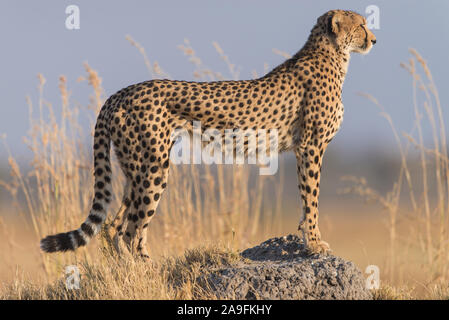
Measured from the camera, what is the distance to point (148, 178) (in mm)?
3592

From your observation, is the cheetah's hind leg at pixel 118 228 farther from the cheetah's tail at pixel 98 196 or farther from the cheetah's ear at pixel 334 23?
the cheetah's ear at pixel 334 23

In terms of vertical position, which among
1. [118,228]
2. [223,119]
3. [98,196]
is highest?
[223,119]

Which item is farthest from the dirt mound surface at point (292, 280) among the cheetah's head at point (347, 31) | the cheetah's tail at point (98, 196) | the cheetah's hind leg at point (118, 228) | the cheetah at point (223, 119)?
the cheetah's head at point (347, 31)

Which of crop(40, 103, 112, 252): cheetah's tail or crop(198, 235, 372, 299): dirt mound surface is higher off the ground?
crop(40, 103, 112, 252): cheetah's tail

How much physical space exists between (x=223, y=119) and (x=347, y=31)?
1.16m

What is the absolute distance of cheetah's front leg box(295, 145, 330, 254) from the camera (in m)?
3.67

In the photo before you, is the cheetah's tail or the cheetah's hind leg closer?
the cheetah's tail

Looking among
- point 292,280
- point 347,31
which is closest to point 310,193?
point 292,280

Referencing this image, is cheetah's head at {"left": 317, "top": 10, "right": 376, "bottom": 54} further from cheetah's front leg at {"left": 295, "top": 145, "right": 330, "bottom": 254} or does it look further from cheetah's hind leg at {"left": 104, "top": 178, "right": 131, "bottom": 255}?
cheetah's hind leg at {"left": 104, "top": 178, "right": 131, "bottom": 255}

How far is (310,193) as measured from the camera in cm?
375

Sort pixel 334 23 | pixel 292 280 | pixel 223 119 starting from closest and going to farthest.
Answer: pixel 292 280 → pixel 223 119 → pixel 334 23

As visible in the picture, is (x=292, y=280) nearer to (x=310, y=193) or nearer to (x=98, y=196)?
(x=310, y=193)

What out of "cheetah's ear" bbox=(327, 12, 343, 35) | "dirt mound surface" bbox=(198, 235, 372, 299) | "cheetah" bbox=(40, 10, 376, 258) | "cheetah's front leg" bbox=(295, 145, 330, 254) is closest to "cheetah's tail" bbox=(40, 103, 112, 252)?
"cheetah" bbox=(40, 10, 376, 258)
